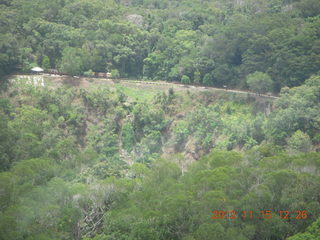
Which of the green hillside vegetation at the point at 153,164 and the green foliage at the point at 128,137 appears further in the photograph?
the green foliage at the point at 128,137

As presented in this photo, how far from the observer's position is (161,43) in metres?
55.0

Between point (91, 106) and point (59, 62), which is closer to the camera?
point (91, 106)

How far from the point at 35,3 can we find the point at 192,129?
25823 mm

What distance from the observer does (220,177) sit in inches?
1107

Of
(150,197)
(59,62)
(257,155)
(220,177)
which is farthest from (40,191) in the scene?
(59,62)

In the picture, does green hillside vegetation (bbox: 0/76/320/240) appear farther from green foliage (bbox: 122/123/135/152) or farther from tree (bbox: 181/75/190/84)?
tree (bbox: 181/75/190/84)

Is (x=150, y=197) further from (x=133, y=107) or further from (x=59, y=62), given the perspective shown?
(x=59, y=62)

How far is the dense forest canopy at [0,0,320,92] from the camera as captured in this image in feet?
154

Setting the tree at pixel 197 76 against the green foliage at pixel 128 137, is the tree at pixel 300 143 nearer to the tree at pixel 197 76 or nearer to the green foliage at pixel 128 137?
the green foliage at pixel 128 137

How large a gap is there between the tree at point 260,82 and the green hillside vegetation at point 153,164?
1.27m

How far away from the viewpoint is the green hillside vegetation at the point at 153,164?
25.0m

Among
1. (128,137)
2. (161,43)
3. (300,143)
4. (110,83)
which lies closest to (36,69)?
(110,83)
